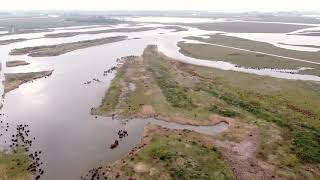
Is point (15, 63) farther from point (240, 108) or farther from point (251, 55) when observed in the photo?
point (251, 55)

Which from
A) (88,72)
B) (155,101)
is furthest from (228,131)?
(88,72)

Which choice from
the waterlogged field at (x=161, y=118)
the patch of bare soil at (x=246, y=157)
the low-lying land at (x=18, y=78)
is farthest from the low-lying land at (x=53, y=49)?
the patch of bare soil at (x=246, y=157)

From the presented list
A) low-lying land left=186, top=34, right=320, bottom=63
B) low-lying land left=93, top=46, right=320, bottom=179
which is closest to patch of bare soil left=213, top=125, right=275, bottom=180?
low-lying land left=93, top=46, right=320, bottom=179

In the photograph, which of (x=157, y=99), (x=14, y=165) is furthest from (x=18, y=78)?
(x=14, y=165)

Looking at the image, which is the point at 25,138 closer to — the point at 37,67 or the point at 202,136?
the point at 202,136

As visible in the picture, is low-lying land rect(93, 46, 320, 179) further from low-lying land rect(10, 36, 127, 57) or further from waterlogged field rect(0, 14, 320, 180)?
low-lying land rect(10, 36, 127, 57)
